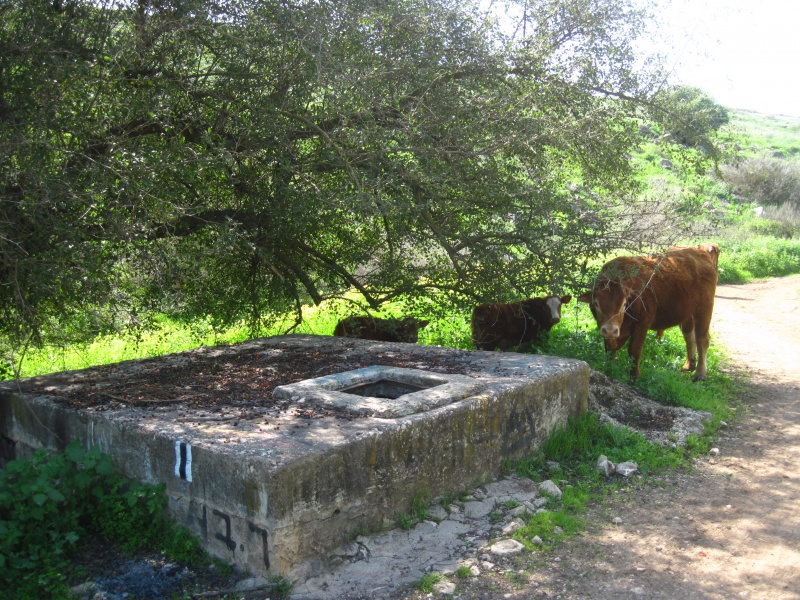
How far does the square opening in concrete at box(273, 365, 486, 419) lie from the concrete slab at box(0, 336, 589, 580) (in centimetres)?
4

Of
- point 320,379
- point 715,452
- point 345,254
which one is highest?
point 345,254

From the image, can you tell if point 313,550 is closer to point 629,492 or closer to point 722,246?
point 629,492

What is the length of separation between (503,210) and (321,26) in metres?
2.71

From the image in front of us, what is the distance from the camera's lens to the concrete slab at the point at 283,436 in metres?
4.04

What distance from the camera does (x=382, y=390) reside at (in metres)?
6.03

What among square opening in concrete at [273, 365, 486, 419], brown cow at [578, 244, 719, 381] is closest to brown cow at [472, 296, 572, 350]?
brown cow at [578, 244, 719, 381]

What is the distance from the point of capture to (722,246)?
883 inches

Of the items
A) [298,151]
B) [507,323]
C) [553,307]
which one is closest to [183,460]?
[298,151]

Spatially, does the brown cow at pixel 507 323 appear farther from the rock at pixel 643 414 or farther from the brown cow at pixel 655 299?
the rock at pixel 643 414

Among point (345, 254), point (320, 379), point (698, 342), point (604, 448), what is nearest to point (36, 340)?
point (320, 379)

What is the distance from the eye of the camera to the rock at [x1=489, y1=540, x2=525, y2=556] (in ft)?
14.2

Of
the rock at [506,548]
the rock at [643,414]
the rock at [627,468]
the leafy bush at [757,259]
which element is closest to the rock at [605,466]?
the rock at [627,468]

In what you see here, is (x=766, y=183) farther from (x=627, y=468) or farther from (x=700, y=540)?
(x=700, y=540)

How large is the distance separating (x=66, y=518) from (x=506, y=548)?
2688mm
